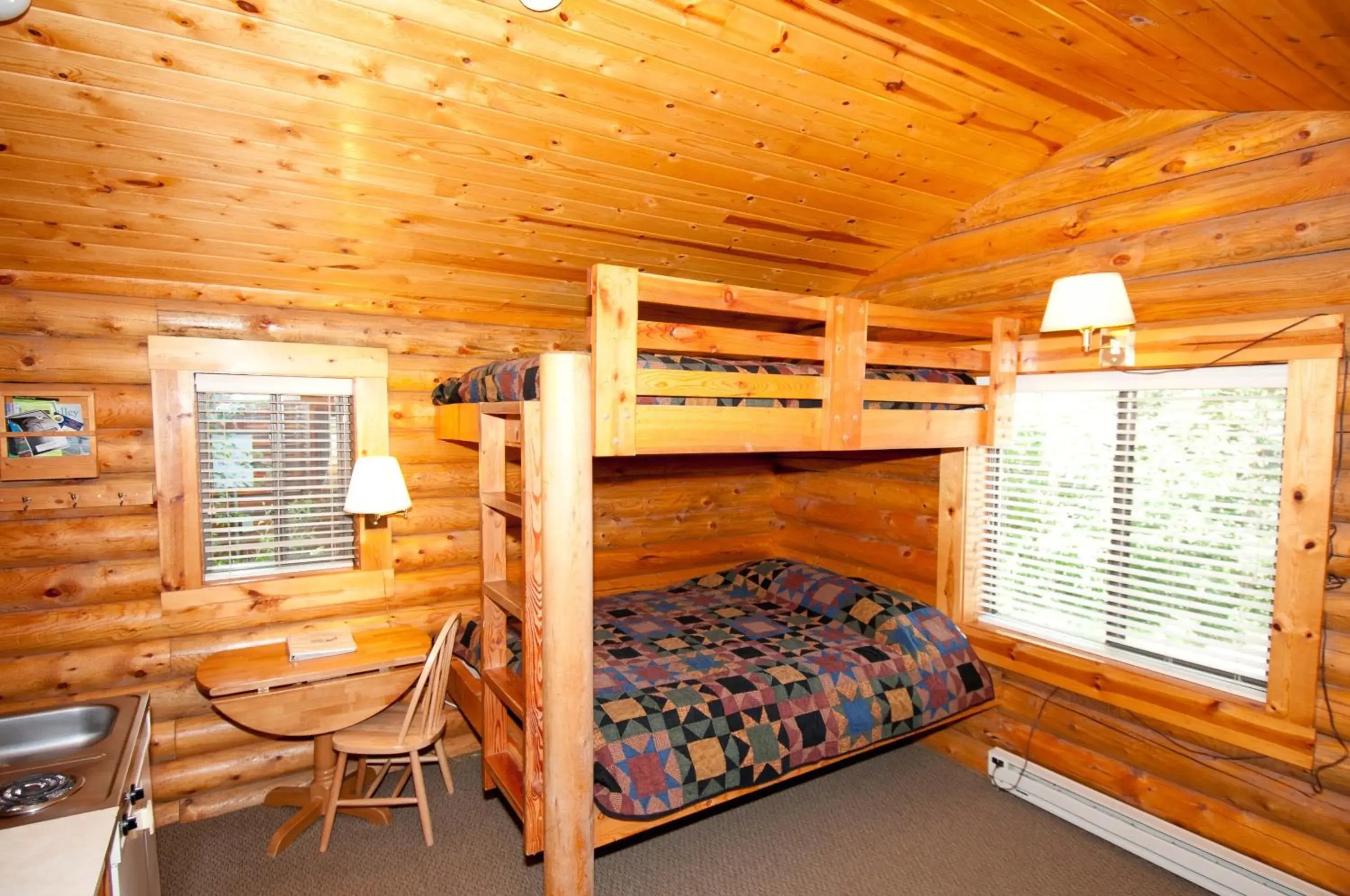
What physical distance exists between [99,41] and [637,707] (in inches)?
98.8

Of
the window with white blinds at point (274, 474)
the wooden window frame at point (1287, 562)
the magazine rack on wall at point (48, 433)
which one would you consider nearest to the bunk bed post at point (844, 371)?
the wooden window frame at point (1287, 562)

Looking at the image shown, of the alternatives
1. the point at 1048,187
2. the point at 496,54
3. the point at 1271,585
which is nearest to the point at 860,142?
the point at 1048,187

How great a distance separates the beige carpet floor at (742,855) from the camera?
2623 mm

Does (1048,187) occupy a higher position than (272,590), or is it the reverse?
(1048,187)

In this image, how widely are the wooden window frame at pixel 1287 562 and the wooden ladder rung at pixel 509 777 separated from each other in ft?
7.91

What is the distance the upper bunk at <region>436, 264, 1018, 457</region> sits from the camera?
2254 millimetres

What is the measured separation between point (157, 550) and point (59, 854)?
1979mm

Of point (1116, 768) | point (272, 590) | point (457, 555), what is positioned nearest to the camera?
point (1116, 768)

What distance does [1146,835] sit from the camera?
2785 mm

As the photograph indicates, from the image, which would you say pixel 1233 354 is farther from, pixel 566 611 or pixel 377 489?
pixel 377 489

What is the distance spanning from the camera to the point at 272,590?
3248 millimetres

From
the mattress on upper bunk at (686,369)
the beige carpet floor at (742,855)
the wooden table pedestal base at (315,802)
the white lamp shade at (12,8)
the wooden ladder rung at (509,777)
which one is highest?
the white lamp shade at (12,8)

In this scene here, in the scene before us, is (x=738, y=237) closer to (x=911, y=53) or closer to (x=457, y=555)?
(x=911, y=53)

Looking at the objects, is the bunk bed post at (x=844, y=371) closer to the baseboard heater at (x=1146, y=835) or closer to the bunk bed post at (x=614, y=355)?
the bunk bed post at (x=614, y=355)
